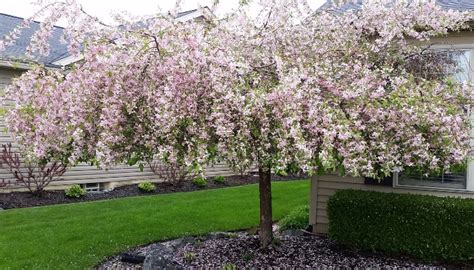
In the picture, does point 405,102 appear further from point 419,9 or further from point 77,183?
point 77,183

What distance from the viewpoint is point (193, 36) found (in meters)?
3.85

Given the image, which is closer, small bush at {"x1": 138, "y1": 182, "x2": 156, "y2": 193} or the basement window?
small bush at {"x1": 138, "y1": 182, "x2": 156, "y2": 193}

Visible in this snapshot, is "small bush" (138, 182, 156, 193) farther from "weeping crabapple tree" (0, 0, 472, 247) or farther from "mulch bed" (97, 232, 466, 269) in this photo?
"weeping crabapple tree" (0, 0, 472, 247)

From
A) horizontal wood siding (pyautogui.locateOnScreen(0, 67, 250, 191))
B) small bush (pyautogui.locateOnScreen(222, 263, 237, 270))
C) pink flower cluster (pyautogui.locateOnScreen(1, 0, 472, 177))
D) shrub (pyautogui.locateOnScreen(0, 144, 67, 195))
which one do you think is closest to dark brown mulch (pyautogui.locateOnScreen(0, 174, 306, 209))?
shrub (pyautogui.locateOnScreen(0, 144, 67, 195))

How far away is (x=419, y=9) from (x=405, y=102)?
4.98 ft

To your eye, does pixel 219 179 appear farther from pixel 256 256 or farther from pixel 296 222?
pixel 256 256

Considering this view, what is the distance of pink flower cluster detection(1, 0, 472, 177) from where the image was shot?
12.0 feet

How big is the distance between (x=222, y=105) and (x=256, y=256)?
219cm

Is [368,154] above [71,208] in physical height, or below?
above

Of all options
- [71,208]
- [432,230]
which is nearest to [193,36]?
[432,230]

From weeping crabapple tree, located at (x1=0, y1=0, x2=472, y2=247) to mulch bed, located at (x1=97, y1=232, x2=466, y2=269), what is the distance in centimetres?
137

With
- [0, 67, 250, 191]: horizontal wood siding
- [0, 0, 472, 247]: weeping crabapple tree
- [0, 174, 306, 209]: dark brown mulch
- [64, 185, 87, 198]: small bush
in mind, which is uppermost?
[0, 0, 472, 247]: weeping crabapple tree

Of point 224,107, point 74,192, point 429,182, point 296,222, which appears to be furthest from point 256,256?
point 74,192

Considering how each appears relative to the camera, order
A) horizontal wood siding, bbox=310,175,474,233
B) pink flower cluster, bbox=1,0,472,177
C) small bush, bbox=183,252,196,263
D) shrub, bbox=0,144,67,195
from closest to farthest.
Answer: pink flower cluster, bbox=1,0,472,177 < small bush, bbox=183,252,196,263 < horizontal wood siding, bbox=310,175,474,233 < shrub, bbox=0,144,67,195
